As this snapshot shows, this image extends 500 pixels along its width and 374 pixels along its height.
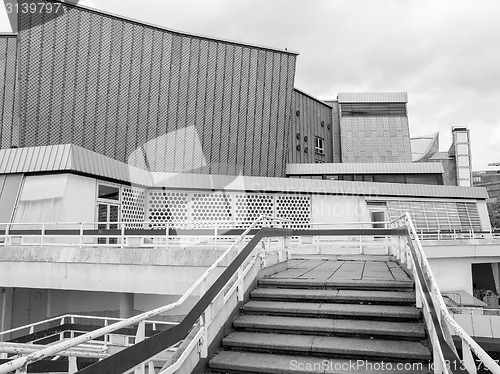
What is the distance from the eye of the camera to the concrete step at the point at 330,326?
454cm

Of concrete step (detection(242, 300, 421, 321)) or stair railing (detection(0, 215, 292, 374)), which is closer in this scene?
stair railing (detection(0, 215, 292, 374))

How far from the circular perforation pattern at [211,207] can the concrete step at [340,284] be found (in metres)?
14.8

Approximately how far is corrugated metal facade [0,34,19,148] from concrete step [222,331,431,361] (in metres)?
21.5

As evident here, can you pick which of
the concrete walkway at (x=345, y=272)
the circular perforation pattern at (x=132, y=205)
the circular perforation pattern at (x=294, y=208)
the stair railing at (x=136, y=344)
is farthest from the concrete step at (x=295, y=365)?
the circular perforation pattern at (x=294, y=208)

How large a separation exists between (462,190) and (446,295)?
1086cm

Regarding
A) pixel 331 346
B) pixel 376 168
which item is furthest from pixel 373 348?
pixel 376 168

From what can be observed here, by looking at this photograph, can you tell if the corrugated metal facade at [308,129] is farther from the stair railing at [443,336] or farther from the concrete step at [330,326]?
the stair railing at [443,336]

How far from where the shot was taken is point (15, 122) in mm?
21859

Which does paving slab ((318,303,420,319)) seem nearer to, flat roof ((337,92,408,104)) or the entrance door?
the entrance door

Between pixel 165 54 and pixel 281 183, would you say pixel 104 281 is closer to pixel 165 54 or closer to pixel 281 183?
pixel 281 183

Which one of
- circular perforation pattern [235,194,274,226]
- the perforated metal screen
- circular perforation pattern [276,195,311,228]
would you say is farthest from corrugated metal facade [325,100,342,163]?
circular perforation pattern [235,194,274,226]

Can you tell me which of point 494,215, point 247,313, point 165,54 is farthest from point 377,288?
point 494,215

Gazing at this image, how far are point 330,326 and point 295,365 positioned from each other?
0.83 meters

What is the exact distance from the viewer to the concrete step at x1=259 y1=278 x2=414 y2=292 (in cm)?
562
